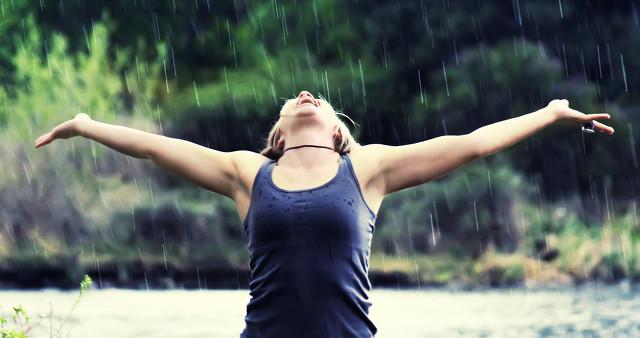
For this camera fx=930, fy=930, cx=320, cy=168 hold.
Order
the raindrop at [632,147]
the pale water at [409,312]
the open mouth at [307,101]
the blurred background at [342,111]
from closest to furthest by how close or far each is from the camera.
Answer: the open mouth at [307,101]
the pale water at [409,312]
the blurred background at [342,111]
the raindrop at [632,147]

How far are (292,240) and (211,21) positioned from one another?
75.1ft

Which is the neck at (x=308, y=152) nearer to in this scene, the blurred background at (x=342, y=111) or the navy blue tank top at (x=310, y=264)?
the navy blue tank top at (x=310, y=264)

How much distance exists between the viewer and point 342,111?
46.1 feet

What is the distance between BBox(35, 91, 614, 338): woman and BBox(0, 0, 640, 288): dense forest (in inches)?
552

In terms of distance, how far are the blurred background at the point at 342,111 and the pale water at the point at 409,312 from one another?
0.59 meters

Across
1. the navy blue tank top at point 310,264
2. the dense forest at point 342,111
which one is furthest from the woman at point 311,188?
the dense forest at point 342,111

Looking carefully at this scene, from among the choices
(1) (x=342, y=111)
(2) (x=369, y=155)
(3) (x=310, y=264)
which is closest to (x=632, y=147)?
(1) (x=342, y=111)

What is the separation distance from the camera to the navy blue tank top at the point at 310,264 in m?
1.77

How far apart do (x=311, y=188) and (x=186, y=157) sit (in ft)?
1.01

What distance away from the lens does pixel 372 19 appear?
21281 mm

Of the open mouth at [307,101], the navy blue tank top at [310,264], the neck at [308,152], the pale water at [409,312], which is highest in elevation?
the open mouth at [307,101]

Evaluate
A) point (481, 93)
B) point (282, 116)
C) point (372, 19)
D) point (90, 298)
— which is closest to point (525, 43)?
point (481, 93)

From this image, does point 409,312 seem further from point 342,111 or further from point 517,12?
point 517,12

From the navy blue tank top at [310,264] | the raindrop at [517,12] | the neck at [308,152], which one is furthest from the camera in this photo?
the raindrop at [517,12]
